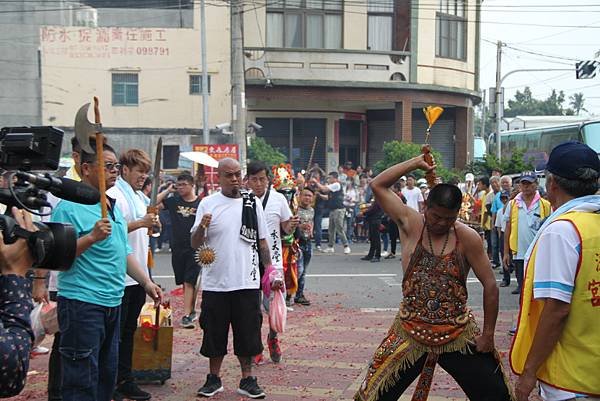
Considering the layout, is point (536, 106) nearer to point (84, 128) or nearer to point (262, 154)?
point (262, 154)

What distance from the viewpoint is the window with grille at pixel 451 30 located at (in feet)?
118

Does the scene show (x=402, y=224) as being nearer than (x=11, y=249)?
No

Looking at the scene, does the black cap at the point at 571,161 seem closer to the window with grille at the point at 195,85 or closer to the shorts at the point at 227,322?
the shorts at the point at 227,322

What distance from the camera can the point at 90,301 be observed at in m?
5.30

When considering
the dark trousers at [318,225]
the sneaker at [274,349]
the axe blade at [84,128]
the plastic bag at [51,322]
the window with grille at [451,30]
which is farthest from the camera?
the window with grille at [451,30]

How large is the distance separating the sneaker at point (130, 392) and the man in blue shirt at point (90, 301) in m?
1.61

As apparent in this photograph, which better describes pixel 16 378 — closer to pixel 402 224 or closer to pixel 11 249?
pixel 11 249

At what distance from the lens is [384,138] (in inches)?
1512

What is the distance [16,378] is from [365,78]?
31.6 meters

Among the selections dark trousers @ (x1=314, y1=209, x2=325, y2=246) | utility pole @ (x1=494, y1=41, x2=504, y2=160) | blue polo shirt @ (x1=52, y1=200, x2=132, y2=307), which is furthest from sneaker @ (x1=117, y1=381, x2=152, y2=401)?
utility pole @ (x1=494, y1=41, x2=504, y2=160)

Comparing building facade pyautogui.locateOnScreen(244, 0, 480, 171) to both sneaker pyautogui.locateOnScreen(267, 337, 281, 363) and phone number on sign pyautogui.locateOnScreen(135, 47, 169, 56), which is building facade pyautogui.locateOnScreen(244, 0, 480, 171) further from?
sneaker pyautogui.locateOnScreen(267, 337, 281, 363)

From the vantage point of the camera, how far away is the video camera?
292 cm

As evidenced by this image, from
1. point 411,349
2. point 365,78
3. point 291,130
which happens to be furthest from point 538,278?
point 291,130

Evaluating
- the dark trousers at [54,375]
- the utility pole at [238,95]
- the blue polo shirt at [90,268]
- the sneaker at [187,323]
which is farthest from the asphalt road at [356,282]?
the blue polo shirt at [90,268]
